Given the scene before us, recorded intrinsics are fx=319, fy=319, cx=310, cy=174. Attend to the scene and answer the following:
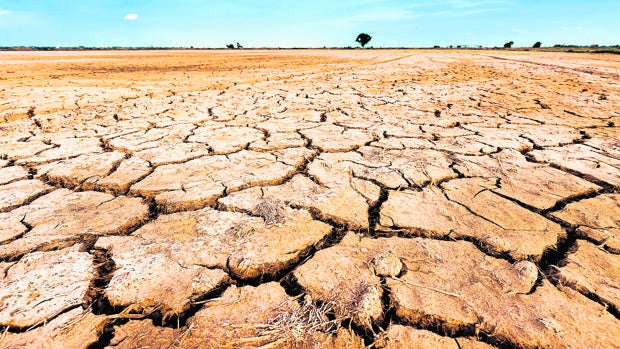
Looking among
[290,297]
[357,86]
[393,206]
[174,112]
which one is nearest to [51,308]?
[290,297]

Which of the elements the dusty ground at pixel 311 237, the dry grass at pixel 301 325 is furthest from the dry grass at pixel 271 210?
the dry grass at pixel 301 325

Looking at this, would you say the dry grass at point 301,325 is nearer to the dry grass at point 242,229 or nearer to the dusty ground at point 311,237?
the dusty ground at point 311,237

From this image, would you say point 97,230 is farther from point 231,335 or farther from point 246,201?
point 231,335

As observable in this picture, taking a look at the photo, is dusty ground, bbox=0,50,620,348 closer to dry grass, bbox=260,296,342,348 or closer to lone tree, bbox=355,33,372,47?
dry grass, bbox=260,296,342,348

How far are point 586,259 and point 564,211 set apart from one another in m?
0.34

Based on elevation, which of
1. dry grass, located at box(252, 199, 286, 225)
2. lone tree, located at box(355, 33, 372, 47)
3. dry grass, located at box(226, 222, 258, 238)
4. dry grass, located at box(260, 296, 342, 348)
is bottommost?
dry grass, located at box(260, 296, 342, 348)

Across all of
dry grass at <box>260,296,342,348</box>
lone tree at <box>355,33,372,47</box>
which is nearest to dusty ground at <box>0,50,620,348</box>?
dry grass at <box>260,296,342,348</box>

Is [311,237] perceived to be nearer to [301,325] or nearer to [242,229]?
[242,229]

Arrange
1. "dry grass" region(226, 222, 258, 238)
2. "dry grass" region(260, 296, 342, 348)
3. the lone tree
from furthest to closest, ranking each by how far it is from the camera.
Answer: the lone tree < "dry grass" region(226, 222, 258, 238) < "dry grass" region(260, 296, 342, 348)

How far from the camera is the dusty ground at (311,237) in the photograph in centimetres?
76

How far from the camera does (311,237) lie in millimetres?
1112

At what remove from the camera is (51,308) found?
0.80 m

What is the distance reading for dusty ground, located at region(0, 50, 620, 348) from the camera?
2.50ft

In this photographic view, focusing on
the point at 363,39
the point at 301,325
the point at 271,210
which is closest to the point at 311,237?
the point at 271,210
